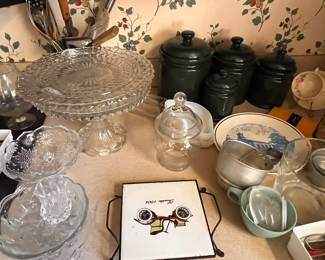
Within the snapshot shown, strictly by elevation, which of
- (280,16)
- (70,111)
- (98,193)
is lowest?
(98,193)

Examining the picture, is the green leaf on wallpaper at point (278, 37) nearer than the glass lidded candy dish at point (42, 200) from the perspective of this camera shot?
No

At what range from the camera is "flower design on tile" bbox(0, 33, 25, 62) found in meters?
0.85

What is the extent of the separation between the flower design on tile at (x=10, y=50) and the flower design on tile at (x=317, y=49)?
913 mm

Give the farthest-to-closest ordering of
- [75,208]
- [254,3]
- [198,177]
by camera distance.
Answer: [254,3] → [198,177] → [75,208]

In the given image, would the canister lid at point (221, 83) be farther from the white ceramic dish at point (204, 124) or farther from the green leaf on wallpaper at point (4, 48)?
the green leaf on wallpaper at point (4, 48)

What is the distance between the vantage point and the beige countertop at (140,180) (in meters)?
0.54

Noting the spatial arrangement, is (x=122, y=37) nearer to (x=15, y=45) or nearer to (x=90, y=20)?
(x=90, y=20)

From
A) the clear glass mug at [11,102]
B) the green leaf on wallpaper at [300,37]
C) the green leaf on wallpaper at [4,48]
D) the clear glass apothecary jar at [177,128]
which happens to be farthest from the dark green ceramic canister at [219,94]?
the green leaf on wallpaper at [4,48]

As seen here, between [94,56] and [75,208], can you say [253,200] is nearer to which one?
[75,208]

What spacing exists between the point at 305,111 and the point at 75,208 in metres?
0.73

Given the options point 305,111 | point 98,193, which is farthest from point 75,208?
Answer: point 305,111

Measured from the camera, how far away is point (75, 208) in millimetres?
574

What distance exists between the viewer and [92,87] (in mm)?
638

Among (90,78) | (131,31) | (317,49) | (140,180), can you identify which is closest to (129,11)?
(131,31)
